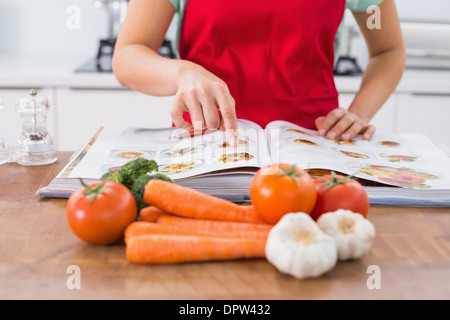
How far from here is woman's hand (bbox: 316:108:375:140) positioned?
1129 millimetres

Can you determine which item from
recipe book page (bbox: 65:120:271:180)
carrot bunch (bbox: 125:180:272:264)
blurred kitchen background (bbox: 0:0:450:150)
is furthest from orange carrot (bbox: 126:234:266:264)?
blurred kitchen background (bbox: 0:0:450:150)

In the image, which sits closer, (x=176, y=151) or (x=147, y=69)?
(x=176, y=151)

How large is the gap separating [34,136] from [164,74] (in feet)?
0.93

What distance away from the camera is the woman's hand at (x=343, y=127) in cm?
113

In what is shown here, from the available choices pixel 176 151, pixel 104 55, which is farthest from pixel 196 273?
pixel 104 55

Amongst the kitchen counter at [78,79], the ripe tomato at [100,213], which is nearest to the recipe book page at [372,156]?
the ripe tomato at [100,213]

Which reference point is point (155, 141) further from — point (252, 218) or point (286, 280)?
point (286, 280)

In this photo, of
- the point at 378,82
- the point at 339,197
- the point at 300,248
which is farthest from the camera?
the point at 378,82

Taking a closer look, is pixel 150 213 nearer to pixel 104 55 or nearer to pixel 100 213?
pixel 100 213

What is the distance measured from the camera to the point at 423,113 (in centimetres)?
208

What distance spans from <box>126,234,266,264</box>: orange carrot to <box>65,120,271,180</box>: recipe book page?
227 mm

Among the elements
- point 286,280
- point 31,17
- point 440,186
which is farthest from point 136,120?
point 286,280

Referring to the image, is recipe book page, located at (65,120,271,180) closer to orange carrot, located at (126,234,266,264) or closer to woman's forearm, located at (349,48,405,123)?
orange carrot, located at (126,234,266,264)

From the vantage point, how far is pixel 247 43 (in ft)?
4.12
